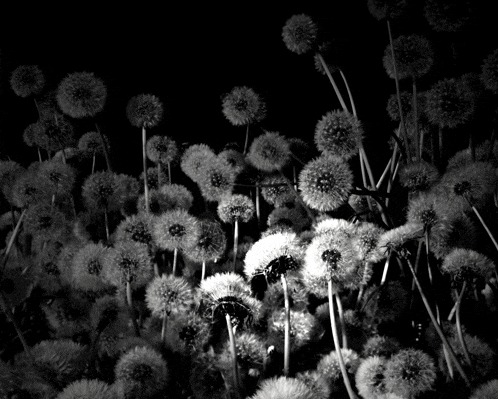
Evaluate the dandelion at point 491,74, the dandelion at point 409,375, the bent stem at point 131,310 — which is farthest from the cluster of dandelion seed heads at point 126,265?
the dandelion at point 491,74

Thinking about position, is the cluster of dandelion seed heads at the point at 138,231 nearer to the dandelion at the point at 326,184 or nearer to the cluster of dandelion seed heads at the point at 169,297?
the cluster of dandelion seed heads at the point at 169,297

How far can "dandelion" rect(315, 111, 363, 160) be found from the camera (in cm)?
73

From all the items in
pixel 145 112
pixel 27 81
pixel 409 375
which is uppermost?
pixel 27 81

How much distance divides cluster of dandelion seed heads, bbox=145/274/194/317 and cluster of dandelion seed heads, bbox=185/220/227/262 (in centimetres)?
9

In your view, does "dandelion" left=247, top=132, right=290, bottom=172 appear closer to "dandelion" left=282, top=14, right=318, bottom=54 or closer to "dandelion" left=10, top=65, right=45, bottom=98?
"dandelion" left=282, top=14, right=318, bottom=54

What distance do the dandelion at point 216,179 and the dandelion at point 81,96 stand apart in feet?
0.75

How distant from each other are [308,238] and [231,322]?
199 millimetres

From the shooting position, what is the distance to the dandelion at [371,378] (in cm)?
50

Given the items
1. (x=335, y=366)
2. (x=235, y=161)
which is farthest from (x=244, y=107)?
(x=335, y=366)

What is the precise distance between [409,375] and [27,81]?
36.0 inches

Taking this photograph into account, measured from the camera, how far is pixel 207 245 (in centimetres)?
72

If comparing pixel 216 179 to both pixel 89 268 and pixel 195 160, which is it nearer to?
pixel 195 160

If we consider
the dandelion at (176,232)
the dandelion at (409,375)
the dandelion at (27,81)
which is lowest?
the dandelion at (409,375)

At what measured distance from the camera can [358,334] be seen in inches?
24.9
